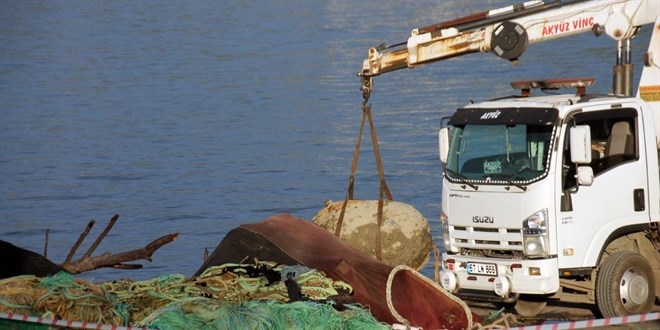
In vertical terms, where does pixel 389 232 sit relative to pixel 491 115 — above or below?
below

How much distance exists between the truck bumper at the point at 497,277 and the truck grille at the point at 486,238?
16 cm

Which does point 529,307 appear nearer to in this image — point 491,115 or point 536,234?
point 536,234

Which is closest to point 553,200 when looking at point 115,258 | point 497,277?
point 497,277

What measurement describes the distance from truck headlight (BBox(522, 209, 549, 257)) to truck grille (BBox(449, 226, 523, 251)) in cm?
9

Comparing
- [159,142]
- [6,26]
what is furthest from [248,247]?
[6,26]

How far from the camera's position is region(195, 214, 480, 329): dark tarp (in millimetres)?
14781

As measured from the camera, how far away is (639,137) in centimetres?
1577

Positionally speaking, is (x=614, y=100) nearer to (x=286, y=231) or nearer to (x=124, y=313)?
(x=286, y=231)

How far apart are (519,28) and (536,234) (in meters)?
3.62

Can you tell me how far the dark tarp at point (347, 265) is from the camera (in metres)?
14.8

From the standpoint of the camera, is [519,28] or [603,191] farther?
[519,28]

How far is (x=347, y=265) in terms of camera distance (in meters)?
15.7

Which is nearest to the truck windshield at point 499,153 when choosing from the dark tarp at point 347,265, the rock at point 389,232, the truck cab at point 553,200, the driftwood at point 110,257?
the truck cab at point 553,200

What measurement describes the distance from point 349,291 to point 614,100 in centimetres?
394
